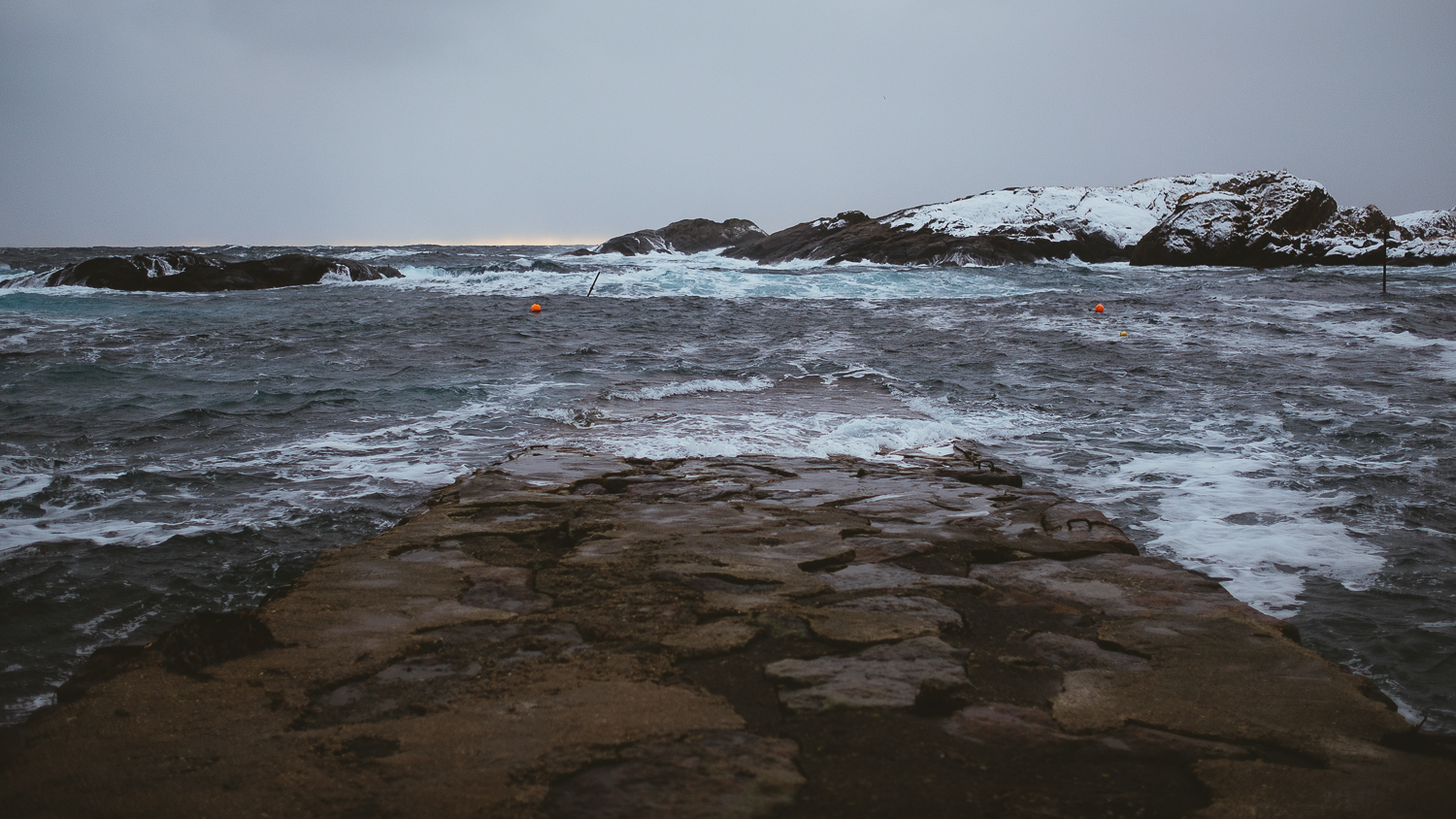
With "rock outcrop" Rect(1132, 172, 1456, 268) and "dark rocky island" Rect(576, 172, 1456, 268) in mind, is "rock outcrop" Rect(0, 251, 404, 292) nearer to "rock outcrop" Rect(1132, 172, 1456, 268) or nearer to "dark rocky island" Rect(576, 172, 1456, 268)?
"dark rocky island" Rect(576, 172, 1456, 268)

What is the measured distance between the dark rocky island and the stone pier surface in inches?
1347

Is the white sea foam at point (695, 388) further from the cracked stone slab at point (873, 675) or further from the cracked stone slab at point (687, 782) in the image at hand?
the cracked stone slab at point (687, 782)

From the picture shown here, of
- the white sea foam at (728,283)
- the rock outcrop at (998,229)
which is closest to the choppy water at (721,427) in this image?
the white sea foam at (728,283)

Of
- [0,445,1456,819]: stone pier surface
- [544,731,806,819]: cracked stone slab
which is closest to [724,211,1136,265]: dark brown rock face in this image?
[0,445,1456,819]: stone pier surface

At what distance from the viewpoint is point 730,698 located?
2.11 m

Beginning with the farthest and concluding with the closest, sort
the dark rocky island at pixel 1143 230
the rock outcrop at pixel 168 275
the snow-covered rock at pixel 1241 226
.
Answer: the snow-covered rock at pixel 1241 226
the dark rocky island at pixel 1143 230
the rock outcrop at pixel 168 275

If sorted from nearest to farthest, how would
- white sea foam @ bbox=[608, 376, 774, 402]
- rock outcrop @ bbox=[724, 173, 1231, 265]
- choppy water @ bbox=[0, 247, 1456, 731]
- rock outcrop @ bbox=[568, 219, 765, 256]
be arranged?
choppy water @ bbox=[0, 247, 1456, 731], white sea foam @ bbox=[608, 376, 774, 402], rock outcrop @ bbox=[724, 173, 1231, 265], rock outcrop @ bbox=[568, 219, 765, 256]

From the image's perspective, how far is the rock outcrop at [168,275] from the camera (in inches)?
928

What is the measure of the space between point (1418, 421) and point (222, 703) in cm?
871

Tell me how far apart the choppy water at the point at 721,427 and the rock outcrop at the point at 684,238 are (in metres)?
40.6

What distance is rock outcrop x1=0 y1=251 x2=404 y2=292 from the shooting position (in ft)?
77.3

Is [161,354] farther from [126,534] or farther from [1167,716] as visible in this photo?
[1167,716]

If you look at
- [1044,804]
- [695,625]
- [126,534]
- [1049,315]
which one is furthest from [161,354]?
[1049,315]

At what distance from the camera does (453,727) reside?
6.34 feet
